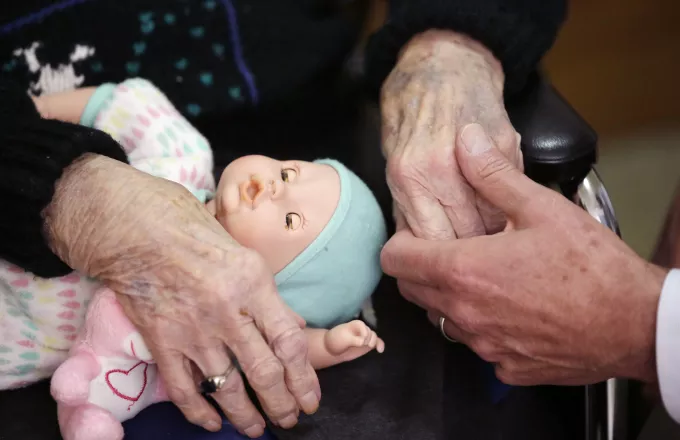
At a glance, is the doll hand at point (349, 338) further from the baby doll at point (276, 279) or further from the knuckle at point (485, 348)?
the knuckle at point (485, 348)

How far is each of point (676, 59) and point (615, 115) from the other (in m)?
0.37

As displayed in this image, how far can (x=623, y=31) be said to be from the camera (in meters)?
2.43

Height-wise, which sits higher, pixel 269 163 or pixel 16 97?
pixel 16 97

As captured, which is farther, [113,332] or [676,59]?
[676,59]

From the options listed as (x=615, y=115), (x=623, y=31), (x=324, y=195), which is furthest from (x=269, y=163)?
(x=623, y=31)

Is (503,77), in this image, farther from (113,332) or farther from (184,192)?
(113,332)

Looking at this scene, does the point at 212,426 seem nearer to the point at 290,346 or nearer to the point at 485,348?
the point at 290,346

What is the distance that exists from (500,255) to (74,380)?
0.57 meters

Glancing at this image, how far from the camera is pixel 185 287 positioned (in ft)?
2.56

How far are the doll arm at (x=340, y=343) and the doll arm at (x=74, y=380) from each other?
301mm

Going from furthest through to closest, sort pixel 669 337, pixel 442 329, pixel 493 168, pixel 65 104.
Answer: pixel 65 104
pixel 442 329
pixel 493 168
pixel 669 337

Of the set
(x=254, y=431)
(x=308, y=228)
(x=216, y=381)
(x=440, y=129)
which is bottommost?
(x=254, y=431)

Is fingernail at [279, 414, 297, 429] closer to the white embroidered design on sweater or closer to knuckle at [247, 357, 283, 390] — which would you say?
knuckle at [247, 357, 283, 390]

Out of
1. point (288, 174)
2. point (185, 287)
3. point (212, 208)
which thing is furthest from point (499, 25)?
point (185, 287)
